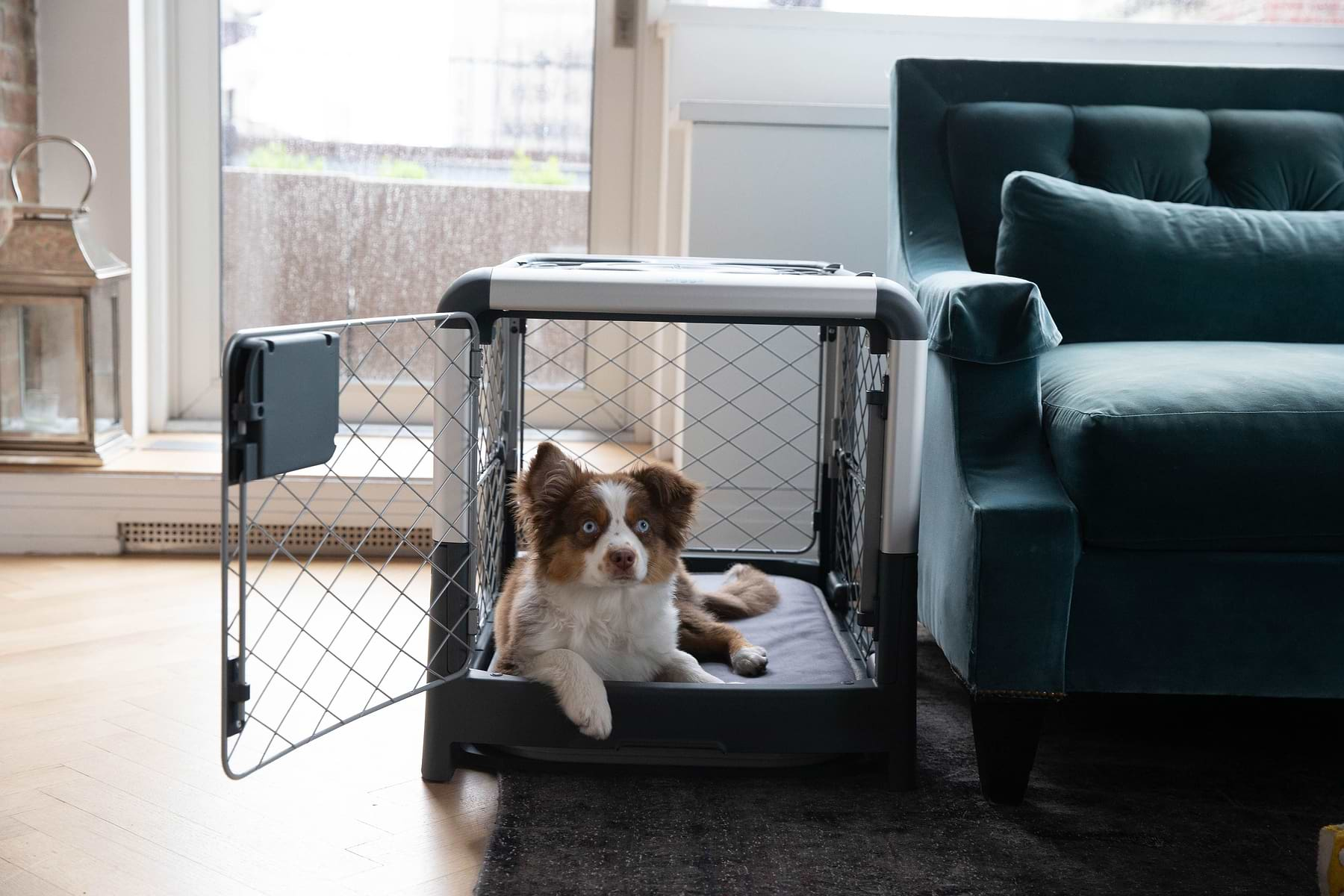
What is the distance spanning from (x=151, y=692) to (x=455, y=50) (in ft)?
5.59

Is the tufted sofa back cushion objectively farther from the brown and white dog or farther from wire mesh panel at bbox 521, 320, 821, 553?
the brown and white dog

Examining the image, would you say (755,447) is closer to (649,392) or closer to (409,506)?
(649,392)

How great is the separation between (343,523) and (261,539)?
190mm

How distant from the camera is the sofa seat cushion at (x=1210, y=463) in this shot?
1343 mm

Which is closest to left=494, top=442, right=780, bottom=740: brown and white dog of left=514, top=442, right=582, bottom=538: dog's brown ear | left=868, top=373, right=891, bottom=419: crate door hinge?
left=514, top=442, right=582, bottom=538: dog's brown ear

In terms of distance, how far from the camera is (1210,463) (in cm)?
134

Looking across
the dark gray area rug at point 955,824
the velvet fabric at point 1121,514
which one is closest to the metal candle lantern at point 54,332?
the dark gray area rug at point 955,824

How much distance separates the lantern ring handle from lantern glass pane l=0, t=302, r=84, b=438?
228 millimetres

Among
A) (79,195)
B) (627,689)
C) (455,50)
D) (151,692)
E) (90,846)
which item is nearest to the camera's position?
(90,846)

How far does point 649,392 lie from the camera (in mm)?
2885

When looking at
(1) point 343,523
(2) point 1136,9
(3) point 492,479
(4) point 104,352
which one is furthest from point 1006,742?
(2) point 1136,9

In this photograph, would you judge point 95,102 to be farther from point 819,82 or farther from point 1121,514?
point 1121,514

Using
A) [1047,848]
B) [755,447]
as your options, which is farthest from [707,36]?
[1047,848]

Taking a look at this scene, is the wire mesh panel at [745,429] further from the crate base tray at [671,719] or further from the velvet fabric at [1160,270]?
the crate base tray at [671,719]
